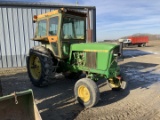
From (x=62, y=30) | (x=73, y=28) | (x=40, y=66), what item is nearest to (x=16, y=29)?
(x=40, y=66)

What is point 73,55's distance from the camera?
6.12 meters

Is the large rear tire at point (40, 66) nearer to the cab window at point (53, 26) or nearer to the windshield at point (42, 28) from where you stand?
the windshield at point (42, 28)

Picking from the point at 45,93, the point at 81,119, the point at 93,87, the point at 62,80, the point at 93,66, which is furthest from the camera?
the point at 62,80

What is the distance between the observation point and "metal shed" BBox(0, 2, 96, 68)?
9984 millimetres

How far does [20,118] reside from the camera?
12.6 feet

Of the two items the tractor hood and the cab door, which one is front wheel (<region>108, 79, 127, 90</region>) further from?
the cab door

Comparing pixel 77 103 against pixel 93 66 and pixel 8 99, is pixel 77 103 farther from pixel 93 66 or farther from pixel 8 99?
pixel 8 99

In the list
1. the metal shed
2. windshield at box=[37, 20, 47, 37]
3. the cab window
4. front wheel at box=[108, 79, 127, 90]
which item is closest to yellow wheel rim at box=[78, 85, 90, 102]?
front wheel at box=[108, 79, 127, 90]

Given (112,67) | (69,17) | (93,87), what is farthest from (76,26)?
(93,87)

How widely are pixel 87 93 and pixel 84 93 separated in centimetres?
12

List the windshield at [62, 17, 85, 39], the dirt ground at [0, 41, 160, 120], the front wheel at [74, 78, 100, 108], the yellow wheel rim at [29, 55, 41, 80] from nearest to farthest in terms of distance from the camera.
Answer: the dirt ground at [0, 41, 160, 120] → the front wheel at [74, 78, 100, 108] → the windshield at [62, 17, 85, 39] → the yellow wheel rim at [29, 55, 41, 80]

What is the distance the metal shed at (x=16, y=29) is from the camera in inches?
393

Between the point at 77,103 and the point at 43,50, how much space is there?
2227 millimetres

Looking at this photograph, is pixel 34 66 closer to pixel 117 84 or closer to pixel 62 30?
pixel 62 30
